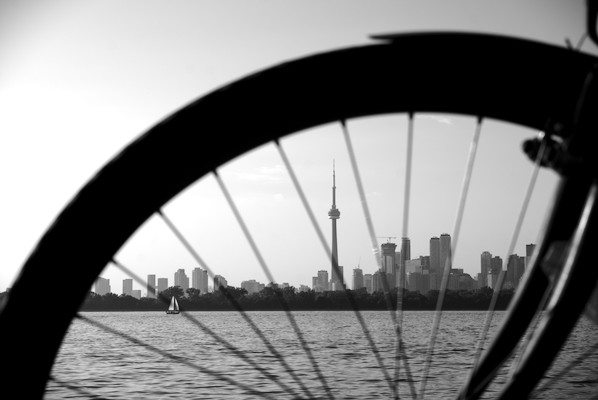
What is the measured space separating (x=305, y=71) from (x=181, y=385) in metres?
29.3

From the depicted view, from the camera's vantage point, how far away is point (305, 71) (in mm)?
2699

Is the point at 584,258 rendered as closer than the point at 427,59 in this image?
Yes

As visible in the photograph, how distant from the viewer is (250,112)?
2.72 metres

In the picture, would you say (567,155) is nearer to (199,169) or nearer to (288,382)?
(199,169)

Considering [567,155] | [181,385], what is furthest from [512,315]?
[181,385]

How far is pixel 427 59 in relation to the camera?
272cm

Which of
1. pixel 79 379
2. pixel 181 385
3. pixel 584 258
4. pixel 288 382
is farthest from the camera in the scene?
pixel 79 379

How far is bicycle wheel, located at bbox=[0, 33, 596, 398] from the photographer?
2695 mm

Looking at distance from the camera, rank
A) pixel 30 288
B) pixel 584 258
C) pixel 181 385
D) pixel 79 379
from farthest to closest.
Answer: pixel 79 379, pixel 181 385, pixel 30 288, pixel 584 258

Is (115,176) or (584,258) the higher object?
(115,176)

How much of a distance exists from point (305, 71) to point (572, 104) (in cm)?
97

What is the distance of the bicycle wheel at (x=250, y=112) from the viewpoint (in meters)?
2.70

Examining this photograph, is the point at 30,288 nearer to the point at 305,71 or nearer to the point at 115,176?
the point at 115,176

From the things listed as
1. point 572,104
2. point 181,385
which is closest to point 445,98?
point 572,104
